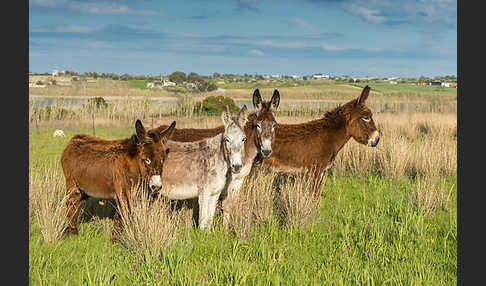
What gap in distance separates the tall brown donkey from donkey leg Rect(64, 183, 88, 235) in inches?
148

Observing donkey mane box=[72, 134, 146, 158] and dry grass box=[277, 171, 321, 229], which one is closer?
donkey mane box=[72, 134, 146, 158]

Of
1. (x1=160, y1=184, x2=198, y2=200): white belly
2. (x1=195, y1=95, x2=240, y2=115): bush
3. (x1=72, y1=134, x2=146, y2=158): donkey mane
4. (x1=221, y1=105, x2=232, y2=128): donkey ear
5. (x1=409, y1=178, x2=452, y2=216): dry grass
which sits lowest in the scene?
(x1=409, y1=178, x2=452, y2=216): dry grass

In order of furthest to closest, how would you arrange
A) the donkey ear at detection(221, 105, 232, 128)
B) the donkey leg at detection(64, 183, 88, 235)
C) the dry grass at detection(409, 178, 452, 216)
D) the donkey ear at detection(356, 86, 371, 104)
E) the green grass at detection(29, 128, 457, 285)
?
the donkey ear at detection(356, 86, 371, 104), the dry grass at detection(409, 178, 452, 216), the donkey leg at detection(64, 183, 88, 235), the donkey ear at detection(221, 105, 232, 128), the green grass at detection(29, 128, 457, 285)

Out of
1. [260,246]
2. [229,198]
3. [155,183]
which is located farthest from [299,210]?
[155,183]

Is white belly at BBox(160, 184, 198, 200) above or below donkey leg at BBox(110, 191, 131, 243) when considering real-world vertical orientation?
above

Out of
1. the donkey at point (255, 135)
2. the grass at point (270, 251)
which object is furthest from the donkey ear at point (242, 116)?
the grass at point (270, 251)

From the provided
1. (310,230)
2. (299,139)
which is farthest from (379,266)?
(299,139)

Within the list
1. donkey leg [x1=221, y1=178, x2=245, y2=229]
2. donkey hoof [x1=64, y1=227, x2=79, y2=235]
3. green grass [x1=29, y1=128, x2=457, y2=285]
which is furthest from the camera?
donkey leg [x1=221, y1=178, x2=245, y2=229]

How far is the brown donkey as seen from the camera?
244 inches

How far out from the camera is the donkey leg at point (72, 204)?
7.05 meters

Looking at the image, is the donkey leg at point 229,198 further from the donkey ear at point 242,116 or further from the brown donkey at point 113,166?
the brown donkey at point 113,166

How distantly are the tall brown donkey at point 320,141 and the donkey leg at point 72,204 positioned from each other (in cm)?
377

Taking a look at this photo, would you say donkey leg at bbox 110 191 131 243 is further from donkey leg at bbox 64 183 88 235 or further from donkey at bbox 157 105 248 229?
donkey leg at bbox 64 183 88 235

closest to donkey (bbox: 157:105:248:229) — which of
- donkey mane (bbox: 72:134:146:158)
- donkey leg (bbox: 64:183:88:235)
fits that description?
donkey mane (bbox: 72:134:146:158)
